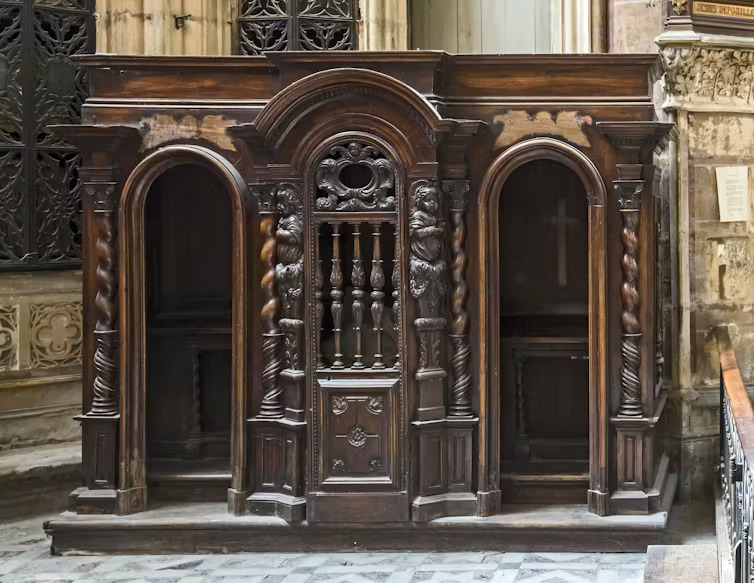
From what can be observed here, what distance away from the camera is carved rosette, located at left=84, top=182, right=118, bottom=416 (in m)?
4.55

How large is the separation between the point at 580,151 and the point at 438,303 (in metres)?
0.85

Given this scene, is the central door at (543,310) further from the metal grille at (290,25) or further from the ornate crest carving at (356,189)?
the metal grille at (290,25)

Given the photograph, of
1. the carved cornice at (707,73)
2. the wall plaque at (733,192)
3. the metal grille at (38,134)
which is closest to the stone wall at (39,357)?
the metal grille at (38,134)

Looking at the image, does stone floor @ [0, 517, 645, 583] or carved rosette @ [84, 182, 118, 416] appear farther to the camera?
carved rosette @ [84, 182, 118, 416]

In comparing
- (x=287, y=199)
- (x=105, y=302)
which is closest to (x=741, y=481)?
(x=287, y=199)

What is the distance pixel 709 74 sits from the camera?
5.52 m

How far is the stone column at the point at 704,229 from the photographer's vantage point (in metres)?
5.48

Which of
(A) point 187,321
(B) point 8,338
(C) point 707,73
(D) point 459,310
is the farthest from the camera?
(B) point 8,338

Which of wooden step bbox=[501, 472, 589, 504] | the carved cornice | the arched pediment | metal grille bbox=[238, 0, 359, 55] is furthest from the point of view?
metal grille bbox=[238, 0, 359, 55]

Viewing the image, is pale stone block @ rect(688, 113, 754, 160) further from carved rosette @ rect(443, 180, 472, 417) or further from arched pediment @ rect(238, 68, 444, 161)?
arched pediment @ rect(238, 68, 444, 161)

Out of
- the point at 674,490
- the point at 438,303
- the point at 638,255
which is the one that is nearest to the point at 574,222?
the point at 638,255

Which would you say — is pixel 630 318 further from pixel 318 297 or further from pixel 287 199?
pixel 287 199

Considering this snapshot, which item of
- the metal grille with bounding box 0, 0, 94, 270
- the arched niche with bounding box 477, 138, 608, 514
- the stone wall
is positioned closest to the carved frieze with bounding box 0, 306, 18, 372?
the stone wall

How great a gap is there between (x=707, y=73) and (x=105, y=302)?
10.4ft
